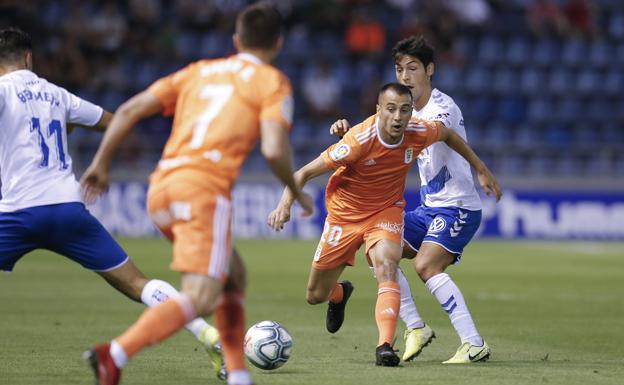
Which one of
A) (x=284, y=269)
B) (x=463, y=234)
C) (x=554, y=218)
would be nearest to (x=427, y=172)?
(x=463, y=234)

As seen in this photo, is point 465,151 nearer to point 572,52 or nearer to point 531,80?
point 531,80

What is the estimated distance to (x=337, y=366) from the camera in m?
7.95

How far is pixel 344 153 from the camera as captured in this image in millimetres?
8250

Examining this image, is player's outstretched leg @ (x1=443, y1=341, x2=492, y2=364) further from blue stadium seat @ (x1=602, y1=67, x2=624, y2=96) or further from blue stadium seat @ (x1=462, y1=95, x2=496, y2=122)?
blue stadium seat @ (x1=602, y1=67, x2=624, y2=96)

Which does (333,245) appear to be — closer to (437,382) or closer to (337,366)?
(337,366)

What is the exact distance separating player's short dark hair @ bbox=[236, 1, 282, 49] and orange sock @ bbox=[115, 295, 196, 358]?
139cm

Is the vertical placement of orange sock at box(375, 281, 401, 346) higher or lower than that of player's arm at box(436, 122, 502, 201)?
lower

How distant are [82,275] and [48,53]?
8657 mm

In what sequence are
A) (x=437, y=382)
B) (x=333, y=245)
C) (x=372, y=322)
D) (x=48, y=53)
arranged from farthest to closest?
(x=48, y=53)
(x=372, y=322)
(x=333, y=245)
(x=437, y=382)

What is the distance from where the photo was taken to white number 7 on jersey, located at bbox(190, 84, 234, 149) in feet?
19.4

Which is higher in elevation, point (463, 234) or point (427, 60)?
point (427, 60)

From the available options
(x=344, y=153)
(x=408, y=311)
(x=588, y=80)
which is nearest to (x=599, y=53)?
(x=588, y=80)

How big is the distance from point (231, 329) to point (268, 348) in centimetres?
165

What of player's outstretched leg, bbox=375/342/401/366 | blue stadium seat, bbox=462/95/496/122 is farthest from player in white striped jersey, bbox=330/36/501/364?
blue stadium seat, bbox=462/95/496/122
